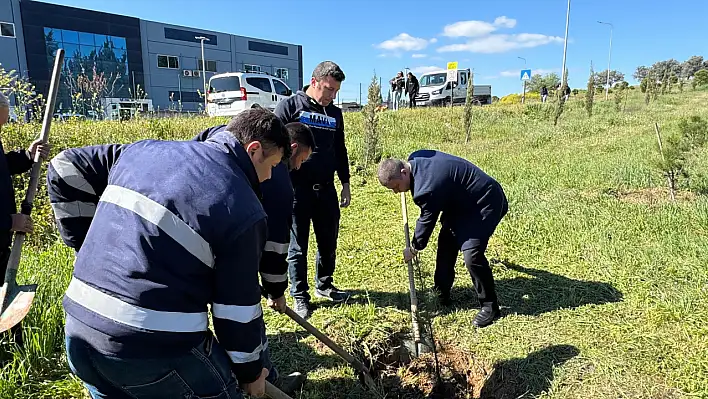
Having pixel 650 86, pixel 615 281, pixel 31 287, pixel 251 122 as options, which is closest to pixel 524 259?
pixel 615 281

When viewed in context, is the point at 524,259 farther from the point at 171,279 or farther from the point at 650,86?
the point at 650,86

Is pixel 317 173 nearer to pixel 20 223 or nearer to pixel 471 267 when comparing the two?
pixel 471 267

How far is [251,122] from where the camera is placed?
1.59 metres

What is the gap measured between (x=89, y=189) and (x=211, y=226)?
1213mm

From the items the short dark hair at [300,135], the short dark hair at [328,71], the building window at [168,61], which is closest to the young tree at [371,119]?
the short dark hair at [328,71]

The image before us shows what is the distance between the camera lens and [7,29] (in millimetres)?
29016

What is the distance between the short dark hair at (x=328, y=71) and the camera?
3396 mm

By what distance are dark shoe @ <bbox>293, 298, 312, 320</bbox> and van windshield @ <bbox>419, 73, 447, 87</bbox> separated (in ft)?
69.7

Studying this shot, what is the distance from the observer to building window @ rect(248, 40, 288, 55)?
146 ft

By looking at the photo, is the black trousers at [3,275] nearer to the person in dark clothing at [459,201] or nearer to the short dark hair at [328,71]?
the short dark hair at [328,71]

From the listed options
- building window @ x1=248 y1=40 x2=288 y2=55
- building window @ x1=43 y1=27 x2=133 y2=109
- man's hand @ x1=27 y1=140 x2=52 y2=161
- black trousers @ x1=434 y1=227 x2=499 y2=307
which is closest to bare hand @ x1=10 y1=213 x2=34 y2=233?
man's hand @ x1=27 y1=140 x2=52 y2=161

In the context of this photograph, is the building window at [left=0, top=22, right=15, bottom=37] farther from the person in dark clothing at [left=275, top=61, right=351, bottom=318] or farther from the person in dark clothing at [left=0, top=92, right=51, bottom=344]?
the person in dark clothing at [left=275, top=61, right=351, bottom=318]

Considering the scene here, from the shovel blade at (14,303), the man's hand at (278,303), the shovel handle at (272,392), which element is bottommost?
the shovel handle at (272,392)

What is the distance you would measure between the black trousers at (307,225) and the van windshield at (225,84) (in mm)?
11663
